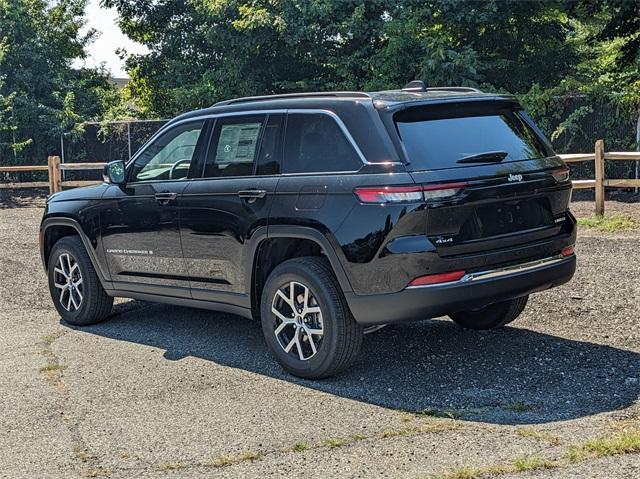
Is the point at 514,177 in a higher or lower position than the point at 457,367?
higher

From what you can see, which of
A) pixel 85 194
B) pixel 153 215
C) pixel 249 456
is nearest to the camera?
pixel 249 456

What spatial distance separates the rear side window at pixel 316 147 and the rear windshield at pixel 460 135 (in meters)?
0.39

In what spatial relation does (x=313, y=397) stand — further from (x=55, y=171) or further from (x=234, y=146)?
(x=55, y=171)

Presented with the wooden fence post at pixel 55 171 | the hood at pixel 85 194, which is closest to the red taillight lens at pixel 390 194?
the hood at pixel 85 194

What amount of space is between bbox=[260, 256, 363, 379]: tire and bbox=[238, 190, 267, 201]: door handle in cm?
52

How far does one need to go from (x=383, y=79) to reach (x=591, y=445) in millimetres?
15497

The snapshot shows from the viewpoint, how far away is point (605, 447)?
4.34 m

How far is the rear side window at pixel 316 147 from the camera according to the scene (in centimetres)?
565

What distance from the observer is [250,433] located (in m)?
4.84

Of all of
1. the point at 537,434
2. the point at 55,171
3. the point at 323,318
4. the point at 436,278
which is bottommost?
the point at 537,434

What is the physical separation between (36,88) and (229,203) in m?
22.0

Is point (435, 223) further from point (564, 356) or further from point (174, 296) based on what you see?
point (174, 296)

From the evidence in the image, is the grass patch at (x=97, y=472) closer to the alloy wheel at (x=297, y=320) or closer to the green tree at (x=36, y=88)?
the alloy wheel at (x=297, y=320)

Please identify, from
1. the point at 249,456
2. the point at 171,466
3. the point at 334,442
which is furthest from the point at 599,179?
the point at 171,466
